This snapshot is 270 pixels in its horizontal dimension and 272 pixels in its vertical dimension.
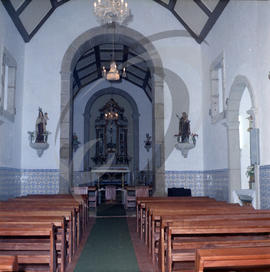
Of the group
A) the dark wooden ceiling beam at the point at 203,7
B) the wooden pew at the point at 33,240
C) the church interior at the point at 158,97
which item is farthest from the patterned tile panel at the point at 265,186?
the dark wooden ceiling beam at the point at 203,7

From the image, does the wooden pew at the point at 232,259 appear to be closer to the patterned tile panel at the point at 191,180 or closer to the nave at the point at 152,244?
the nave at the point at 152,244

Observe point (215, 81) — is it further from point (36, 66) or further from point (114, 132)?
point (114, 132)

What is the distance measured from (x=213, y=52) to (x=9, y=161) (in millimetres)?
5691

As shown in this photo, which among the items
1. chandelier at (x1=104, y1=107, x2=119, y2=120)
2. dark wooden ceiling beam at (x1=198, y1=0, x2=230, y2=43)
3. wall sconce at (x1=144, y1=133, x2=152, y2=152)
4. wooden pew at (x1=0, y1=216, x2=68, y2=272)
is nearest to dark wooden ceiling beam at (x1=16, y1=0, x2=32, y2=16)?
dark wooden ceiling beam at (x1=198, y1=0, x2=230, y2=43)

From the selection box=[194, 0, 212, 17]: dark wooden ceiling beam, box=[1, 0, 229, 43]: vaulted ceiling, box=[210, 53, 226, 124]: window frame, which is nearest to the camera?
box=[1, 0, 229, 43]: vaulted ceiling

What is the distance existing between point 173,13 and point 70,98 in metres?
3.79

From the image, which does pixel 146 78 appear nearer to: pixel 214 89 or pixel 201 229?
pixel 214 89

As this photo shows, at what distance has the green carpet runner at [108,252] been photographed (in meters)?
4.23

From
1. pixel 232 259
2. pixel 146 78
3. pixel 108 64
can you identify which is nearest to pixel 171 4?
pixel 108 64

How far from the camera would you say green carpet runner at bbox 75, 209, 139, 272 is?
4234mm

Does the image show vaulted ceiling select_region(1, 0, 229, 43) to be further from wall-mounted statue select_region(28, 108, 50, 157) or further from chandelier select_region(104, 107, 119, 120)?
chandelier select_region(104, 107, 119, 120)

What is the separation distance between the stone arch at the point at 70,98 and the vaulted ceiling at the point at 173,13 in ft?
3.50

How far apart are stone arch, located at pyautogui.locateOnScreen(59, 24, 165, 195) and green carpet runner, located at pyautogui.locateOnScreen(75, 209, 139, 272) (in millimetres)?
2663

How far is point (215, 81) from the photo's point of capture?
910 cm
